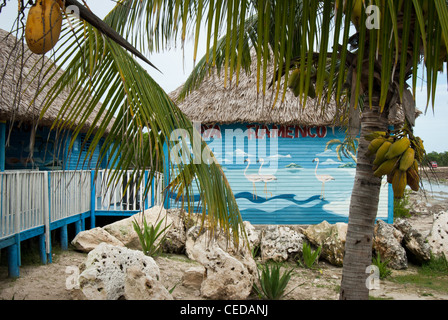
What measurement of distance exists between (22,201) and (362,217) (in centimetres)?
473

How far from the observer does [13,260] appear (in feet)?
17.3

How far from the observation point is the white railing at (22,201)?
5.07 m

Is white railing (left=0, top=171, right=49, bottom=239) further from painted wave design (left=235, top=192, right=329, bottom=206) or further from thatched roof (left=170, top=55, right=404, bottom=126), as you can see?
painted wave design (left=235, top=192, right=329, bottom=206)

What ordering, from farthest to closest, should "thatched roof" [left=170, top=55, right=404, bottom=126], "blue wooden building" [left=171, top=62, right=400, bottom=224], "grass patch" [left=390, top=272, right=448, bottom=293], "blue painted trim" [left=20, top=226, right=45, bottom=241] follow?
1. "blue wooden building" [left=171, top=62, right=400, bottom=224]
2. "thatched roof" [left=170, top=55, right=404, bottom=126]
3. "grass patch" [left=390, top=272, right=448, bottom=293]
4. "blue painted trim" [left=20, top=226, right=45, bottom=241]

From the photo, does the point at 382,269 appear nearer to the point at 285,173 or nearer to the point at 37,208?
the point at 285,173

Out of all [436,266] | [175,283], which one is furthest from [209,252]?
[436,266]

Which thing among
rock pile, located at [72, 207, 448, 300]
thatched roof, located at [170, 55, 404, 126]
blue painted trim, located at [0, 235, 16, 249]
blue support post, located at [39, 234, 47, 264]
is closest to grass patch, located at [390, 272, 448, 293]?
rock pile, located at [72, 207, 448, 300]

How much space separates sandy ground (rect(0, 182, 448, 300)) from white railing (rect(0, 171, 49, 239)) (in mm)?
689

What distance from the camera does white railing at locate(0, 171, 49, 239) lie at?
199 inches

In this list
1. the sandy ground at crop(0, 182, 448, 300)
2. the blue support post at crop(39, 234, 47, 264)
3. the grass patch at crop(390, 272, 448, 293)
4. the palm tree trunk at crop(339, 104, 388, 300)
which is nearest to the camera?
the palm tree trunk at crop(339, 104, 388, 300)

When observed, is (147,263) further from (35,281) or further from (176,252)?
(176,252)

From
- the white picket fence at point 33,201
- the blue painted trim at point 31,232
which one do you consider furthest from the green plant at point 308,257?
the blue painted trim at point 31,232

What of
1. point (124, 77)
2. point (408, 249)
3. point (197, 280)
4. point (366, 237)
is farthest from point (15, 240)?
point (408, 249)

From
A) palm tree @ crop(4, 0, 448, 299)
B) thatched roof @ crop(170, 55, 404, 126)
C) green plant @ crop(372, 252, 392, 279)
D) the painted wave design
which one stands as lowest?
green plant @ crop(372, 252, 392, 279)
